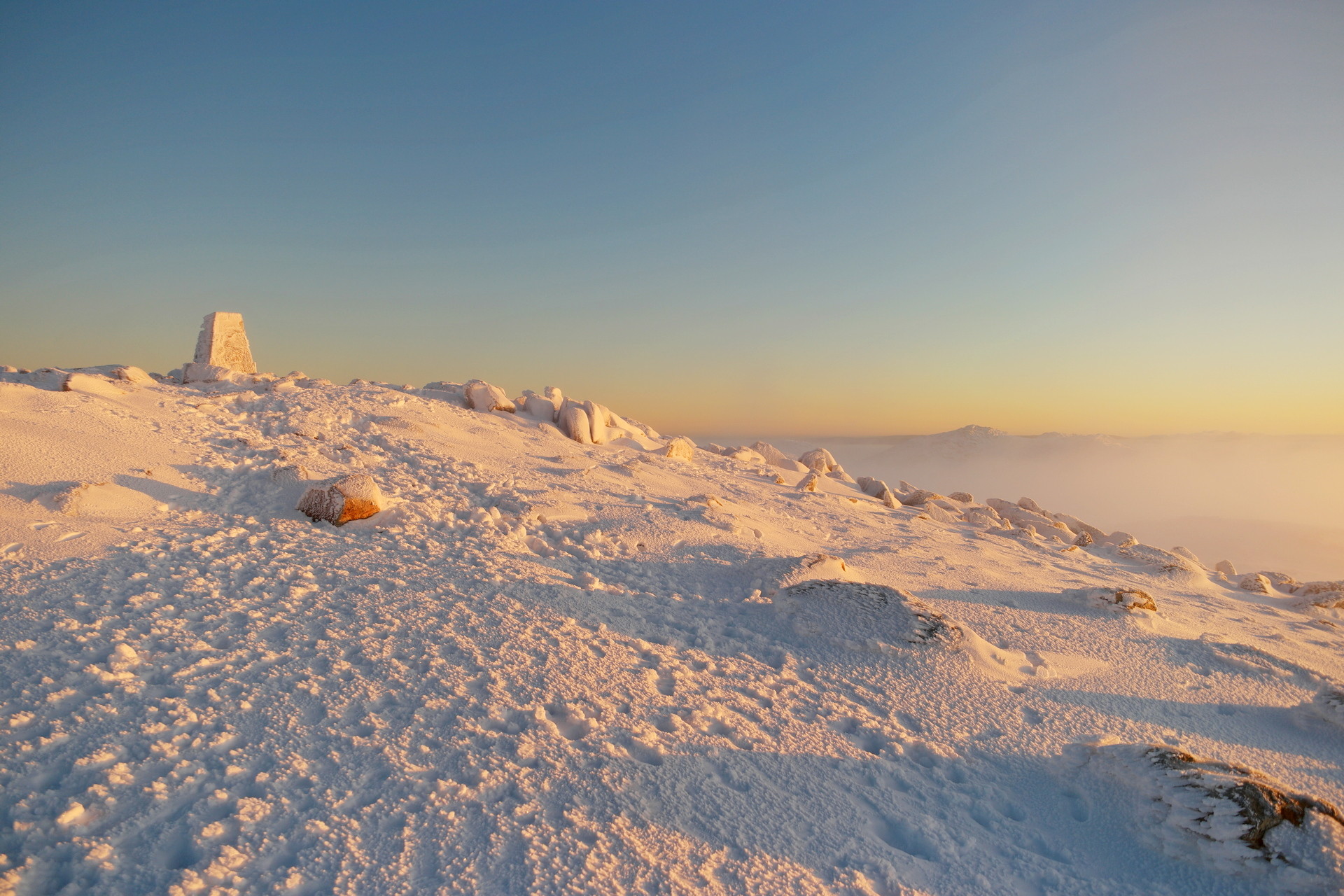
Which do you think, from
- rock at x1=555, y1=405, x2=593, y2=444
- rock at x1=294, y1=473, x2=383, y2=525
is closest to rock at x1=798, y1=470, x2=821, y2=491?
rock at x1=555, y1=405, x2=593, y2=444

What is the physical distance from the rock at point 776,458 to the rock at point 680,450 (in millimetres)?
1906

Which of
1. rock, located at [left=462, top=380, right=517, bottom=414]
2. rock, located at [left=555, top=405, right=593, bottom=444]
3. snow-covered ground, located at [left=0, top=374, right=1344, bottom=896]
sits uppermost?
rock, located at [left=462, top=380, right=517, bottom=414]

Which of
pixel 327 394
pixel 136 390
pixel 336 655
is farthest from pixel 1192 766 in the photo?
pixel 136 390

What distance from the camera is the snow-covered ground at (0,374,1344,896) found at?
190cm

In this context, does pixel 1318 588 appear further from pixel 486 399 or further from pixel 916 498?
pixel 486 399

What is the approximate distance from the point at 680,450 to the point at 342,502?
494 centimetres

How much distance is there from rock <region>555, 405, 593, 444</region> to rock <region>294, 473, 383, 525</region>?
371 centimetres

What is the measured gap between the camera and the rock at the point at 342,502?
459cm

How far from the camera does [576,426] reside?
8.42 metres

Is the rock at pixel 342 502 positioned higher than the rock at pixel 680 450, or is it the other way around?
the rock at pixel 680 450

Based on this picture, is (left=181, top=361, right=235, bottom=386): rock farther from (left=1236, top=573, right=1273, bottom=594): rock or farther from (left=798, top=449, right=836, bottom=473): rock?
(left=1236, top=573, right=1273, bottom=594): rock

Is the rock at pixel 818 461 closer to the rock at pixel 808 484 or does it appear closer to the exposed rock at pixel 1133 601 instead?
the rock at pixel 808 484

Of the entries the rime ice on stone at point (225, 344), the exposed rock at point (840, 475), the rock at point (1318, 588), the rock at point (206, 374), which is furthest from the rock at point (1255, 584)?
the rime ice on stone at point (225, 344)

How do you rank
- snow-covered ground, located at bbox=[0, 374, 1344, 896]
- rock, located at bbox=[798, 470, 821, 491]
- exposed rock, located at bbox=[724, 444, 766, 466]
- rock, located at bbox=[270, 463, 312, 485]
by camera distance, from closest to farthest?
snow-covered ground, located at bbox=[0, 374, 1344, 896], rock, located at bbox=[270, 463, 312, 485], rock, located at bbox=[798, 470, 821, 491], exposed rock, located at bbox=[724, 444, 766, 466]
